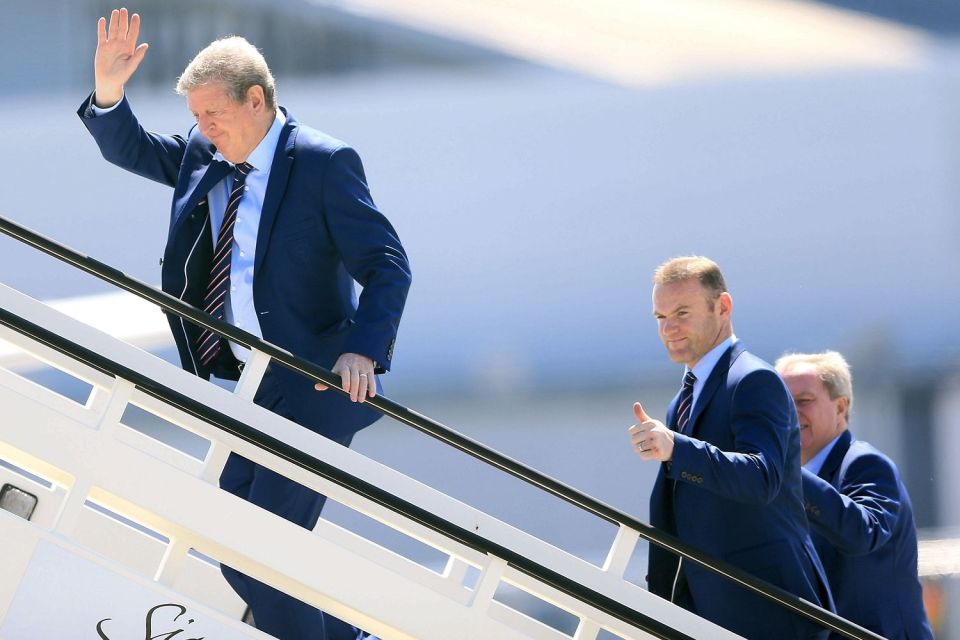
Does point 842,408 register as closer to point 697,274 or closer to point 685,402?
point 685,402

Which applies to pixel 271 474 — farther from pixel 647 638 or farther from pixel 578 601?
pixel 647 638

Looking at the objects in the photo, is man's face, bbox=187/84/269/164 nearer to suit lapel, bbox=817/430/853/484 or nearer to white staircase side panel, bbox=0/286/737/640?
white staircase side panel, bbox=0/286/737/640

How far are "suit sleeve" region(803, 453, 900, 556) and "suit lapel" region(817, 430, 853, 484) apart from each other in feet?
0.34

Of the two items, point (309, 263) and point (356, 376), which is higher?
point (309, 263)

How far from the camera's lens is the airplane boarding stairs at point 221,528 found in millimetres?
1940

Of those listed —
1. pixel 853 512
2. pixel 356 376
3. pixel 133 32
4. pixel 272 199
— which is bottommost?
pixel 356 376

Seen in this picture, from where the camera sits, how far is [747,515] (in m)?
2.29

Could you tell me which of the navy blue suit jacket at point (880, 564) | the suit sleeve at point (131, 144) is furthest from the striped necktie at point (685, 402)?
the suit sleeve at point (131, 144)

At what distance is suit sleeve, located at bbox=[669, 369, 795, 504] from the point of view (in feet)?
6.89

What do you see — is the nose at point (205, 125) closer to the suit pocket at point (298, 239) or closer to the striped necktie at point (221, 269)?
the striped necktie at point (221, 269)

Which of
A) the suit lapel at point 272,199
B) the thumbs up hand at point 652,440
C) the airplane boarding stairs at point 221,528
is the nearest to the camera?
the airplane boarding stairs at point 221,528

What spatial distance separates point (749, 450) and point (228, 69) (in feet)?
3.83

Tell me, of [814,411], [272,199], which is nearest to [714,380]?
[814,411]

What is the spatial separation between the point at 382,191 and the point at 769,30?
4144mm
